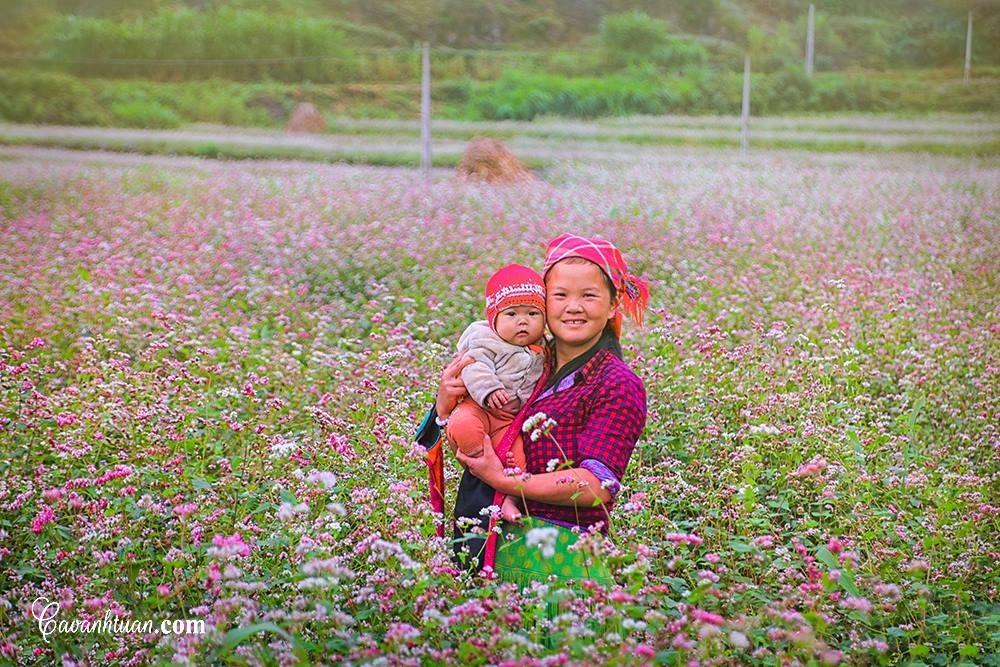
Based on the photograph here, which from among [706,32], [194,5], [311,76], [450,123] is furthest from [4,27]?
[706,32]

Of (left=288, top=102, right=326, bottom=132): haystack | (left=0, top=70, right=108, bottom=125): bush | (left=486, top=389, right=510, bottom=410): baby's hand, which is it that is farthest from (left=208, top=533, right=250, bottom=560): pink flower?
(left=288, top=102, right=326, bottom=132): haystack

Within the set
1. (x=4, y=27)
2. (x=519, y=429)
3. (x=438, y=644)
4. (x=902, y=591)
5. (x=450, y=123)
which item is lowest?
(x=902, y=591)

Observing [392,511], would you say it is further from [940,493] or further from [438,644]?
[940,493]

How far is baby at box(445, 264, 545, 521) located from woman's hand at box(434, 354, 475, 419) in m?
0.02

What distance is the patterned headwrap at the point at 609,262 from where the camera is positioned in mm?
2693

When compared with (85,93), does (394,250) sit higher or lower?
lower

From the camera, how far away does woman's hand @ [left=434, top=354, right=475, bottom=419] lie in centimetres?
262

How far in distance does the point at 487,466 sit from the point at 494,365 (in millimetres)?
255

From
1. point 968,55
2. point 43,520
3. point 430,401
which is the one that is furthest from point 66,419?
point 968,55

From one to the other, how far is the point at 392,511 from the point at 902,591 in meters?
1.61

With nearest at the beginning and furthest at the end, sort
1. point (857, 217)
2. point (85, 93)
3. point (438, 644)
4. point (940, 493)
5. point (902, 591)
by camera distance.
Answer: point (438, 644), point (902, 591), point (940, 493), point (857, 217), point (85, 93)

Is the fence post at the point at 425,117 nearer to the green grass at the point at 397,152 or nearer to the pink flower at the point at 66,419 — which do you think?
the green grass at the point at 397,152

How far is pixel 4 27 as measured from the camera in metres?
8.02

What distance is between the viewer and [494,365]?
105 inches
